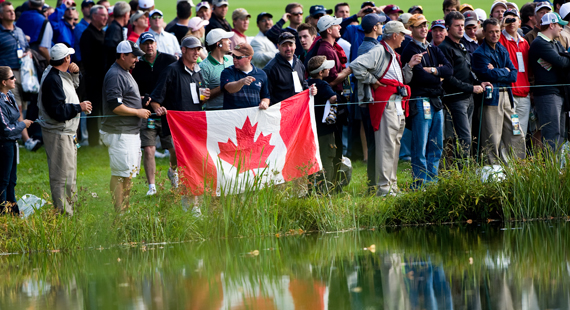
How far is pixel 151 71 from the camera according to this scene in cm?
1158

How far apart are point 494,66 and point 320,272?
19.2 feet

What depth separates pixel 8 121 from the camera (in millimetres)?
9742

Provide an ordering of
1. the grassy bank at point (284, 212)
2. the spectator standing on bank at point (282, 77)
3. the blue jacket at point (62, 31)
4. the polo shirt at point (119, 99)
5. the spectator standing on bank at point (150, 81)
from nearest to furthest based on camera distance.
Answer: the grassy bank at point (284, 212), the polo shirt at point (119, 99), the spectator standing on bank at point (282, 77), the spectator standing on bank at point (150, 81), the blue jacket at point (62, 31)

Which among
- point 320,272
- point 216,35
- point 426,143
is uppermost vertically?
point 216,35

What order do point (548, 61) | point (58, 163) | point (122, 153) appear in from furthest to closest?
1. point (548, 61)
2. point (122, 153)
3. point (58, 163)

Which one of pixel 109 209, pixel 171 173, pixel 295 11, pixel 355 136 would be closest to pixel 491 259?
Result: pixel 109 209

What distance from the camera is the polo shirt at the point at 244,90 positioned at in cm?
1041

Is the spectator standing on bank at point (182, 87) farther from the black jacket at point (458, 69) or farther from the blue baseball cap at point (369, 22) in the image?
the black jacket at point (458, 69)

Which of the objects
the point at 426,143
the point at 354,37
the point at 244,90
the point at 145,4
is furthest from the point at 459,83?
the point at 145,4

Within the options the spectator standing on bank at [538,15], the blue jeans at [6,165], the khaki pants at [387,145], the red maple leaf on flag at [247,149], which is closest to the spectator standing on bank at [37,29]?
the blue jeans at [6,165]

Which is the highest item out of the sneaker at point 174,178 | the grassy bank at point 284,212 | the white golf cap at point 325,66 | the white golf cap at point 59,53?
the white golf cap at point 59,53

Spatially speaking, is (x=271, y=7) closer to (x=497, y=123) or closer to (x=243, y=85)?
(x=497, y=123)

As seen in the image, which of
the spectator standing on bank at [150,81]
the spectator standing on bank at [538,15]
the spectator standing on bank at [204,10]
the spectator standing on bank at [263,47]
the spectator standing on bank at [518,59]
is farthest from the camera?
the spectator standing on bank at [204,10]

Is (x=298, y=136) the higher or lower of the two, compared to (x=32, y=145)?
lower
